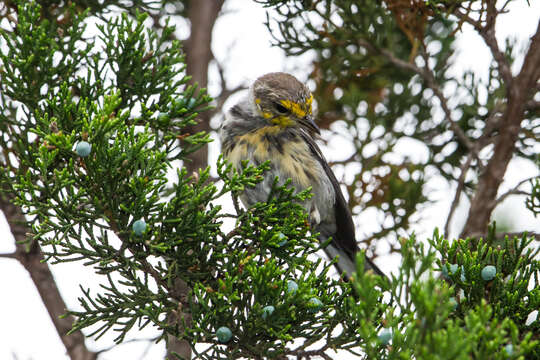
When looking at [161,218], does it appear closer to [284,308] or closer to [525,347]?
[284,308]

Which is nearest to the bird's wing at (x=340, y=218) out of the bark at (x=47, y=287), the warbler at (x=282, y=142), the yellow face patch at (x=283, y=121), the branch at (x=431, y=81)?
the warbler at (x=282, y=142)

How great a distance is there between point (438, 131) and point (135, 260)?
7.78 feet

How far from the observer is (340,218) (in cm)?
358

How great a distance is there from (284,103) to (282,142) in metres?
0.22

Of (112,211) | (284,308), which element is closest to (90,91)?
(112,211)

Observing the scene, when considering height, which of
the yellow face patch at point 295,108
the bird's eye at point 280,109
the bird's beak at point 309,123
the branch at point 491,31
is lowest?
the branch at point 491,31

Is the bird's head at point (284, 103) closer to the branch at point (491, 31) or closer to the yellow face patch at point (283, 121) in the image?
the yellow face patch at point (283, 121)

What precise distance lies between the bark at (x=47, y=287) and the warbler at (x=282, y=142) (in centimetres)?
109

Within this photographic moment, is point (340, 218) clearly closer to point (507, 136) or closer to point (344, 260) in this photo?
point (344, 260)

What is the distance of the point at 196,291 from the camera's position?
1.97 m

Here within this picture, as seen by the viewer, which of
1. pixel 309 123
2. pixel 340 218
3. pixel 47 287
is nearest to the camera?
pixel 47 287

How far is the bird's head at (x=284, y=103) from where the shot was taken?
309cm

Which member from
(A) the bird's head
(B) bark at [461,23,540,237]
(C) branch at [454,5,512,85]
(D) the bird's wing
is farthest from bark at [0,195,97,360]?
(C) branch at [454,5,512,85]

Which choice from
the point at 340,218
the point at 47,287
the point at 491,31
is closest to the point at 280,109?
the point at 340,218
